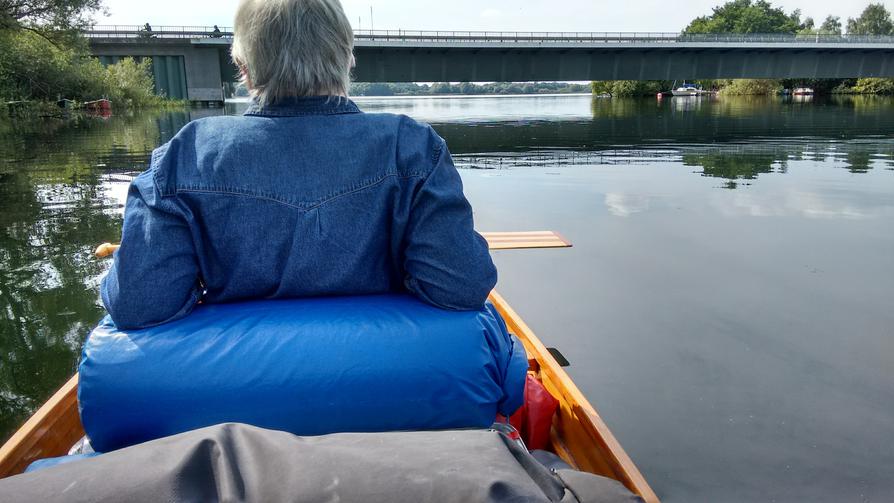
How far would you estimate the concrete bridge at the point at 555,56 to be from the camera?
4003cm

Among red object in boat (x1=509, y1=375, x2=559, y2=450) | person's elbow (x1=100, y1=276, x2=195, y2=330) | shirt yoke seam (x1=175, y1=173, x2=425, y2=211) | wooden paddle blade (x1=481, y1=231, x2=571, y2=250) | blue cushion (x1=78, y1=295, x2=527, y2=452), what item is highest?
shirt yoke seam (x1=175, y1=173, x2=425, y2=211)

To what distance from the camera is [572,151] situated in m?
19.9

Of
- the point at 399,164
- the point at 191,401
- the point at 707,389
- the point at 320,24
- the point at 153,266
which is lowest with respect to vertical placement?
the point at 707,389

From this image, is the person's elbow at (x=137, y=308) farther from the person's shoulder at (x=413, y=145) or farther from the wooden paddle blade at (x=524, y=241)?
the wooden paddle blade at (x=524, y=241)

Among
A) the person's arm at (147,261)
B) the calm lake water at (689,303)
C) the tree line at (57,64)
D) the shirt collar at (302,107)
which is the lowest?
the calm lake water at (689,303)

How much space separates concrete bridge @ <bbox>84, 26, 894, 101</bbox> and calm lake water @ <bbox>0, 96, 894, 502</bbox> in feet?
89.9

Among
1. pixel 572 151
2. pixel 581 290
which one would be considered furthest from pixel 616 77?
pixel 581 290

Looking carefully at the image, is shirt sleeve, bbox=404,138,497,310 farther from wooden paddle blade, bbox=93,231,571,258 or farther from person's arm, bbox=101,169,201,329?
wooden paddle blade, bbox=93,231,571,258

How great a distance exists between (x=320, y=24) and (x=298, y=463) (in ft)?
4.74

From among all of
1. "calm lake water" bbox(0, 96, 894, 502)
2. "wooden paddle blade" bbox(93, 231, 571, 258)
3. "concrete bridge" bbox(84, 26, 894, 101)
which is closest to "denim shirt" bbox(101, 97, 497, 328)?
"calm lake water" bbox(0, 96, 894, 502)

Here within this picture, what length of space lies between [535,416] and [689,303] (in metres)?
3.87

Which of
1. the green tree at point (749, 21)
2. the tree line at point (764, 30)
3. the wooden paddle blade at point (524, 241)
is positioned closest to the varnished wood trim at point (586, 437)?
the wooden paddle blade at point (524, 241)

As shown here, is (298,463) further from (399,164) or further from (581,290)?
(581,290)

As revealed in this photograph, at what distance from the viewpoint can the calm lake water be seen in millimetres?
3885
